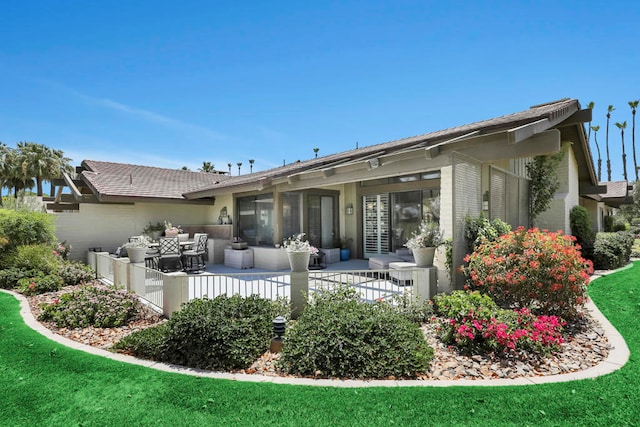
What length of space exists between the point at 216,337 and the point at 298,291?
1.94 metres

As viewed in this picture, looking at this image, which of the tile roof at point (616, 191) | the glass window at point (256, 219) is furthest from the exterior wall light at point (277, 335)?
the tile roof at point (616, 191)

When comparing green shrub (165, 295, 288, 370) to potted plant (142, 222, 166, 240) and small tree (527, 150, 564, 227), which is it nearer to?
small tree (527, 150, 564, 227)

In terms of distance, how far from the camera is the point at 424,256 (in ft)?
22.7

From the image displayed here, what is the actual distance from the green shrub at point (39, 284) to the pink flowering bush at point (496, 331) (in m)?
10.3

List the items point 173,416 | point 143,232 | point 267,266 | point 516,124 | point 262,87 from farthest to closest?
1. point 143,232
2. point 262,87
3. point 267,266
4. point 516,124
5. point 173,416

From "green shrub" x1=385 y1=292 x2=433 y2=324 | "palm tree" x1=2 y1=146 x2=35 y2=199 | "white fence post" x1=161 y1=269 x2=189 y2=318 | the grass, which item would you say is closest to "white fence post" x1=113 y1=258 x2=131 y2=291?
"white fence post" x1=161 y1=269 x2=189 y2=318

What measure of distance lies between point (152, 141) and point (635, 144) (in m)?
59.0

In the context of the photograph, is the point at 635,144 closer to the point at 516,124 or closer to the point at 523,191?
the point at 523,191

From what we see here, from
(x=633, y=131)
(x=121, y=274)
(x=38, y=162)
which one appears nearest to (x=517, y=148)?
(x=121, y=274)

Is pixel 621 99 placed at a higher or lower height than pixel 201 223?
higher

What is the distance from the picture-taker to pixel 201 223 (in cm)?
1678

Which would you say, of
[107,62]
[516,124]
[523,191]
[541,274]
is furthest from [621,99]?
[107,62]

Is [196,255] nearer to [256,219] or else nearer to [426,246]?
[256,219]

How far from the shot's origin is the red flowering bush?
213 inches
